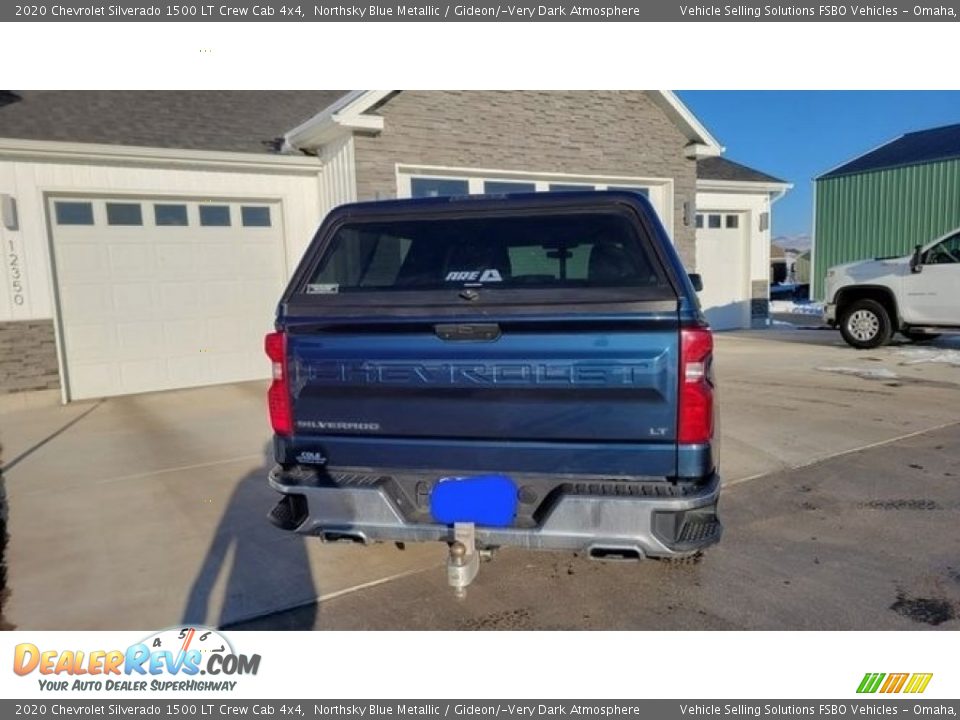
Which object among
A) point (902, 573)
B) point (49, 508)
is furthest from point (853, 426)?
point (49, 508)

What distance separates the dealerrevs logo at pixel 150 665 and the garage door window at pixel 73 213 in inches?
272

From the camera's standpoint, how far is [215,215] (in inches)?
352

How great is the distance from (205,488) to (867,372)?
8.98m

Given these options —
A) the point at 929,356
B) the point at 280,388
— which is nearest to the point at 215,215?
the point at 280,388

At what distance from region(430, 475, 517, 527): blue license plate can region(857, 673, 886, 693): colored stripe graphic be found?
1.58 m

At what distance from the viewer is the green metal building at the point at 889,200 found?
2202cm

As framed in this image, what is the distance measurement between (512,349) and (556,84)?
771 cm

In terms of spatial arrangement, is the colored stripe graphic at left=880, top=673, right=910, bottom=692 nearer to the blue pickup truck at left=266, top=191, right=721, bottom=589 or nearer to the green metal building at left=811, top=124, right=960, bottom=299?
the blue pickup truck at left=266, top=191, right=721, bottom=589

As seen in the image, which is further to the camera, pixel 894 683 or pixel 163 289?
pixel 163 289

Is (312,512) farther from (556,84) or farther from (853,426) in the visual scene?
(556,84)

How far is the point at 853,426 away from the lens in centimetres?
614

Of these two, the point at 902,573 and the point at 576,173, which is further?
the point at 576,173

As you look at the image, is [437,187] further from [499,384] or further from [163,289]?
[499,384]

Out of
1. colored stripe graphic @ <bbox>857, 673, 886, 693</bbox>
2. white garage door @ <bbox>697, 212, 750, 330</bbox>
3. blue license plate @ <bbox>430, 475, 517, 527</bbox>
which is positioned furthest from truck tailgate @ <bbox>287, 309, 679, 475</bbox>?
white garage door @ <bbox>697, 212, 750, 330</bbox>
